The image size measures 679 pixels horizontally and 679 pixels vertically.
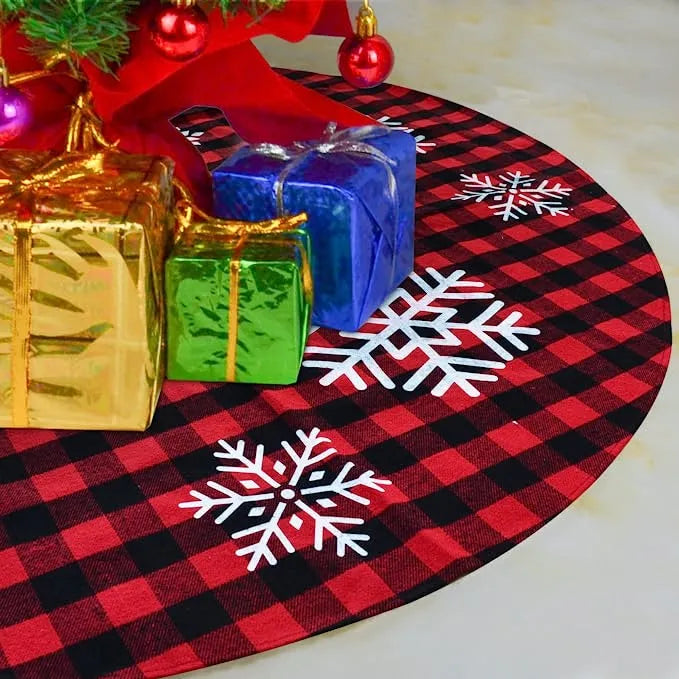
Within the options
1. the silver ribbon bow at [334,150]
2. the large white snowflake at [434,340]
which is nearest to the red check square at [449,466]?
the large white snowflake at [434,340]

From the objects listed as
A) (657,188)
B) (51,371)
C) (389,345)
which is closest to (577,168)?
(657,188)

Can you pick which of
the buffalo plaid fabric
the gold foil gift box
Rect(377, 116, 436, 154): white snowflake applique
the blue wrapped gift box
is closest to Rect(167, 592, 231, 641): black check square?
the buffalo plaid fabric

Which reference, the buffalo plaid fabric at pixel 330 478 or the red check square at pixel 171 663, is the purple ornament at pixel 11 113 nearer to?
the buffalo plaid fabric at pixel 330 478

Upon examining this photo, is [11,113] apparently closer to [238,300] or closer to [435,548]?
[238,300]

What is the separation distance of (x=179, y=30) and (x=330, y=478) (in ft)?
1.54

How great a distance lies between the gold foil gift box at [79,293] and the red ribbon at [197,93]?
0.41 feet

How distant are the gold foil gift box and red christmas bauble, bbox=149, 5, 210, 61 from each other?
0.13 meters

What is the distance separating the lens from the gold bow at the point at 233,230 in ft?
3.47

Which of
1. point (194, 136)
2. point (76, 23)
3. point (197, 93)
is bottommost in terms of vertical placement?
point (194, 136)

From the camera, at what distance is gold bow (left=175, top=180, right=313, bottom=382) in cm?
106

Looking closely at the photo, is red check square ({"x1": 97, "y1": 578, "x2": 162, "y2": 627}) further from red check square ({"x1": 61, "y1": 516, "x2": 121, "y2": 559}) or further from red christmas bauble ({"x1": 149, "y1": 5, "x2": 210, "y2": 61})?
red christmas bauble ({"x1": 149, "y1": 5, "x2": 210, "y2": 61})

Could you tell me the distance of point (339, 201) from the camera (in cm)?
109

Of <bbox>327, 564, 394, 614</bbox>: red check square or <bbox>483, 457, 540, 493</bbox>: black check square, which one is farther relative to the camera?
<bbox>483, 457, 540, 493</bbox>: black check square

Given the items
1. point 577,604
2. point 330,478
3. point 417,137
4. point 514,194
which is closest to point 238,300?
point 330,478
